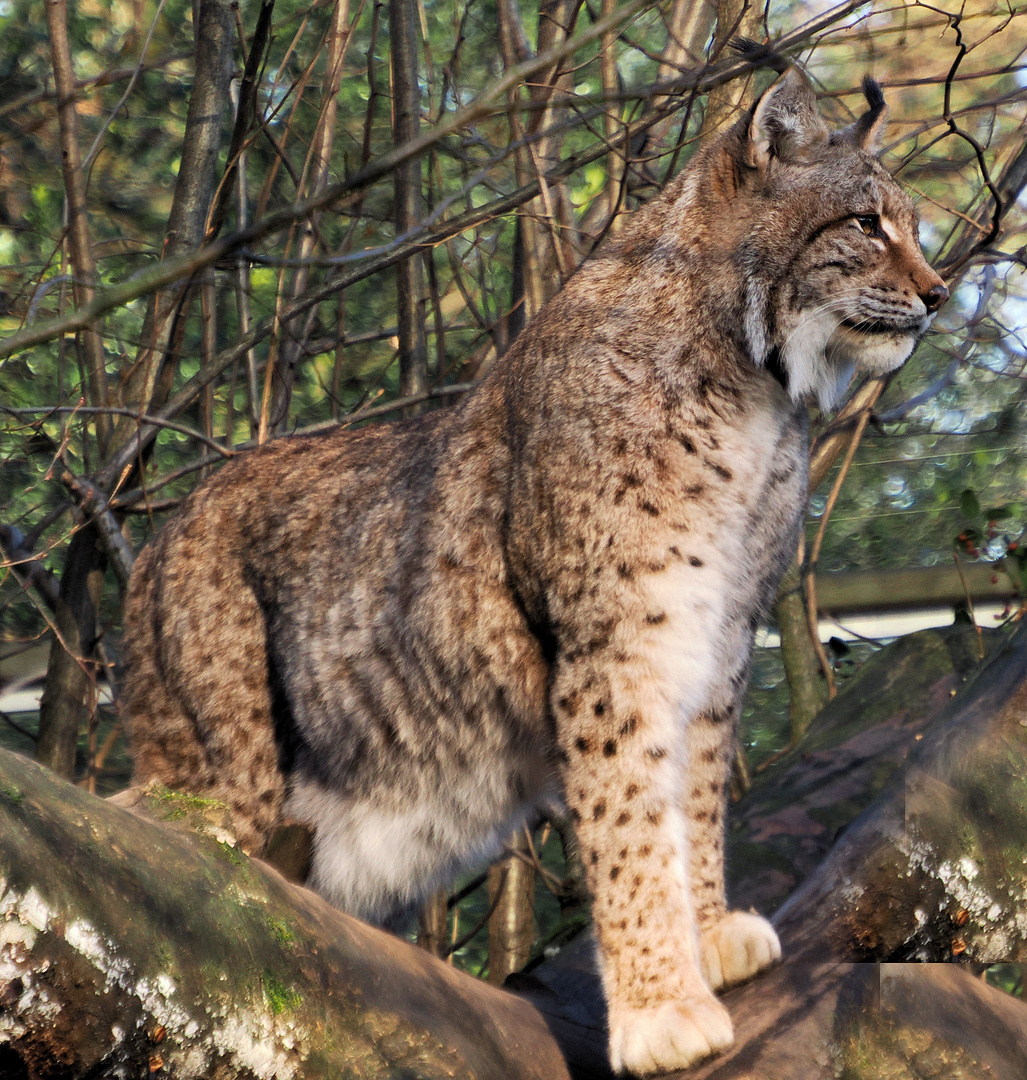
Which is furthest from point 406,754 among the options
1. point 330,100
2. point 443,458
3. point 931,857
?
point 330,100

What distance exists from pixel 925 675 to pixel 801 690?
693 millimetres

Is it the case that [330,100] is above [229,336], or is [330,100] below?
above

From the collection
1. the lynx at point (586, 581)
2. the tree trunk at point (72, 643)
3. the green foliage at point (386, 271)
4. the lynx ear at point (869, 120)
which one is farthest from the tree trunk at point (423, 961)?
the green foliage at point (386, 271)

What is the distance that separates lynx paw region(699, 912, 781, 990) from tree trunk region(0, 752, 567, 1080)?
835mm

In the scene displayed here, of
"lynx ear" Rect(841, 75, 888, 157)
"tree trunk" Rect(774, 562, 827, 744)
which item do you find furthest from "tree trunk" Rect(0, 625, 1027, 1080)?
"tree trunk" Rect(774, 562, 827, 744)

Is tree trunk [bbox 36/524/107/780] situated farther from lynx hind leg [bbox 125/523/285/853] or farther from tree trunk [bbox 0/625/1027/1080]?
tree trunk [bbox 0/625/1027/1080]

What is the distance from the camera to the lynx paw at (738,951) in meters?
2.68

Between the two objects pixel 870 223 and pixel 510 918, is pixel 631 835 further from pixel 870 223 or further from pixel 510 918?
pixel 510 918

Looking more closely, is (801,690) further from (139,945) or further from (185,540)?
(139,945)

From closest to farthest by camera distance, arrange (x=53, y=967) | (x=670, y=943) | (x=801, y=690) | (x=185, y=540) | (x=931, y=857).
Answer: (x=53, y=967)
(x=931, y=857)
(x=670, y=943)
(x=185, y=540)
(x=801, y=690)

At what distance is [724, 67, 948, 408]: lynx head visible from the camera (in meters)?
2.93

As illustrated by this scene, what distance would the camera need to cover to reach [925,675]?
4285mm

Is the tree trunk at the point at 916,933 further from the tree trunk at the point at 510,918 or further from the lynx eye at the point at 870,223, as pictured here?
the tree trunk at the point at 510,918

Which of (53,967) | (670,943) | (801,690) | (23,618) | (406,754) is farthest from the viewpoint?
(23,618)
